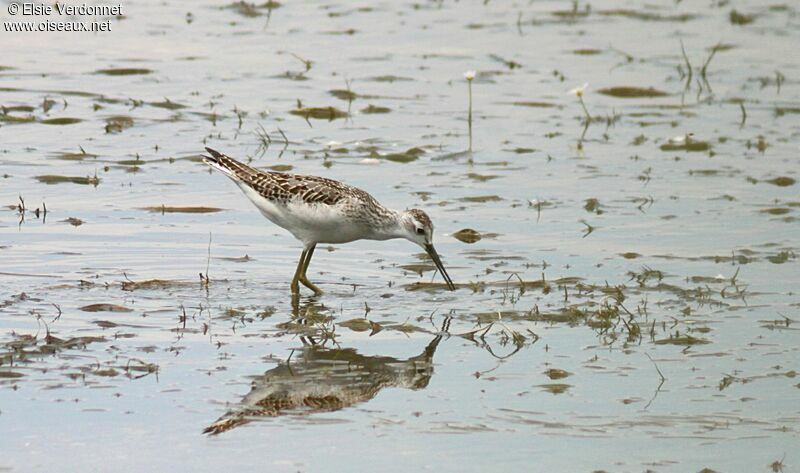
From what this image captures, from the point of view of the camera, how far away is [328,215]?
11.7m

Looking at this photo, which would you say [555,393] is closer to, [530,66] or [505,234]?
[505,234]

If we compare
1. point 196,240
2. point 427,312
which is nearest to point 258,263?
point 196,240

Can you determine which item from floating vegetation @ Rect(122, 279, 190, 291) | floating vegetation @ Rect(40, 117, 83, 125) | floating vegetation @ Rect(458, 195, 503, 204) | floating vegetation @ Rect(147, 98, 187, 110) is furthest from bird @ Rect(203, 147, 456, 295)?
floating vegetation @ Rect(147, 98, 187, 110)

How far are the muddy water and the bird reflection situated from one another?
1.0 inches

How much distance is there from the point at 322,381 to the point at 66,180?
5883mm

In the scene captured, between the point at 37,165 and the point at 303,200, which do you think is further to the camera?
the point at 37,165

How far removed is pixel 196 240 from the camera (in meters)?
12.7

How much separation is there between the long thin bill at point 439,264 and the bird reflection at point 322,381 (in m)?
1.36

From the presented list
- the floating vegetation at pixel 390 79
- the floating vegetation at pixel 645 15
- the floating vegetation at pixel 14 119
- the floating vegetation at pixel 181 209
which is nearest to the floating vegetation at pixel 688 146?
the floating vegetation at pixel 390 79

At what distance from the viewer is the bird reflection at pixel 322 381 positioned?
8539 mm

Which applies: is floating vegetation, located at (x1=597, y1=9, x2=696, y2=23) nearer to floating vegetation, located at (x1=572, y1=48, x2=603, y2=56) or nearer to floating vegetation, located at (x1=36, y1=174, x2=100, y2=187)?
floating vegetation, located at (x1=572, y1=48, x2=603, y2=56)

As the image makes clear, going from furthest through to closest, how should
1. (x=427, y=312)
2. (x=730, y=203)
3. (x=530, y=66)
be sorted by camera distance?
(x=530, y=66), (x=730, y=203), (x=427, y=312)

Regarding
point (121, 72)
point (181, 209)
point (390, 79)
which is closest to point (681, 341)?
point (181, 209)

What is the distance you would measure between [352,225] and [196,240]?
1.56 meters
